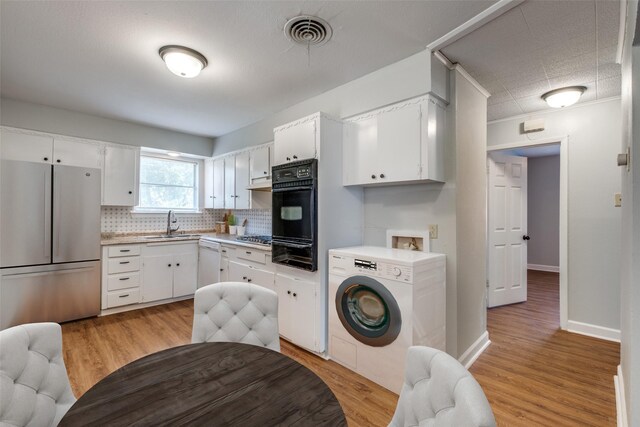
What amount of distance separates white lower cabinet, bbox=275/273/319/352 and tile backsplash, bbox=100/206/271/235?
1601mm

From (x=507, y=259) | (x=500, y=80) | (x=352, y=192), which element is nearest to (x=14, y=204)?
(x=352, y=192)

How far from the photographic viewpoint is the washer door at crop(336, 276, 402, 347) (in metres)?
2.07

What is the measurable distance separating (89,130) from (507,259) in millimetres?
6083

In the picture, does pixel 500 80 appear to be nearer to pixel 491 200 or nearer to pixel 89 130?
pixel 491 200

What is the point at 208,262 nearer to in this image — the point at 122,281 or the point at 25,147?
the point at 122,281

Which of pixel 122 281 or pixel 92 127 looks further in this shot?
pixel 92 127

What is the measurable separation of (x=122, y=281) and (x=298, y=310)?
259cm

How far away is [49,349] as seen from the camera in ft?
3.67

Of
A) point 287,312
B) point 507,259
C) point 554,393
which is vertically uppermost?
point 507,259

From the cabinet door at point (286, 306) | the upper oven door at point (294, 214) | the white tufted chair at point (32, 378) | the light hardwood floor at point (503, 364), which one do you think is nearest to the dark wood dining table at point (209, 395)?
the white tufted chair at point (32, 378)

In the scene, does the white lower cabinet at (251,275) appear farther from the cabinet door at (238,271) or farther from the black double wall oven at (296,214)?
the black double wall oven at (296,214)

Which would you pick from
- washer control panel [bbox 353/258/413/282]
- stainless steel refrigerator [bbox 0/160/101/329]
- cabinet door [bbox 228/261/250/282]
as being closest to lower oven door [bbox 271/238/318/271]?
washer control panel [bbox 353/258/413/282]

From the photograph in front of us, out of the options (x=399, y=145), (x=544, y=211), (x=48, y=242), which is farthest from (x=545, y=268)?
(x=48, y=242)

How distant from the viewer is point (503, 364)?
2.51 m
